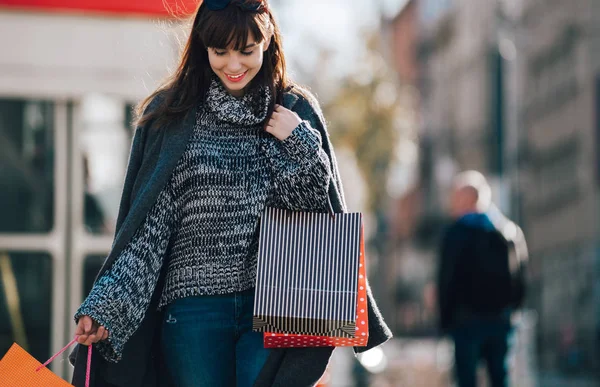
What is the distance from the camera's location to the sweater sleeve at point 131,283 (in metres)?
3.44

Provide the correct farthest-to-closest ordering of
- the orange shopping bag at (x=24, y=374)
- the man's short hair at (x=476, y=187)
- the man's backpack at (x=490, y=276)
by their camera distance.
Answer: the man's short hair at (x=476, y=187) < the man's backpack at (x=490, y=276) < the orange shopping bag at (x=24, y=374)

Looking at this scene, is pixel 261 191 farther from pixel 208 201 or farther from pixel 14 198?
pixel 14 198

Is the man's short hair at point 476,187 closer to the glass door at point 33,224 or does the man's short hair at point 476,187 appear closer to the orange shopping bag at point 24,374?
the glass door at point 33,224

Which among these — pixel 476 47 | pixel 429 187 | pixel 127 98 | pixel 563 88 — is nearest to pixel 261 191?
pixel 127 98

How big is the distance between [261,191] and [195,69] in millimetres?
446

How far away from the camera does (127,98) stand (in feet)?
23.1

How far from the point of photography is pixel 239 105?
11.9 feet

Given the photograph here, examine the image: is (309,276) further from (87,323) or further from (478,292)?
(478,292)

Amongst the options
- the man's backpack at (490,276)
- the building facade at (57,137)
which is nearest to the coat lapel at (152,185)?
the building facade at (57,137)

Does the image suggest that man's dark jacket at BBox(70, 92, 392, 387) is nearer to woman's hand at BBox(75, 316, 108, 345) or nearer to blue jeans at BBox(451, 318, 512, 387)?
woman's hand at BBox(75, 316, 108, 345)

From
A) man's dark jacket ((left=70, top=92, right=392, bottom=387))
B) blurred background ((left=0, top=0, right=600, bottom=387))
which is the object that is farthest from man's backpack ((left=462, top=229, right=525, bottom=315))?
man's dark jacket ((left=70, top=92, right=392, bottom=387))

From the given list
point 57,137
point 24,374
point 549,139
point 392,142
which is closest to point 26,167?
point 57,137

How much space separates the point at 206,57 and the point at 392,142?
23.0m

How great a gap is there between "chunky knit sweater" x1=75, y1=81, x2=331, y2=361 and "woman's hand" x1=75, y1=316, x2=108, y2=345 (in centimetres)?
5
